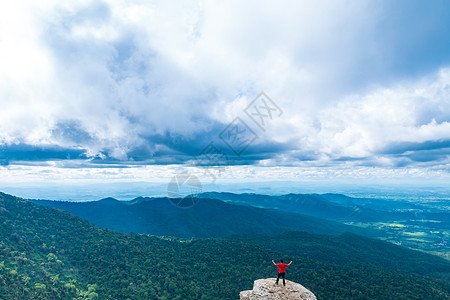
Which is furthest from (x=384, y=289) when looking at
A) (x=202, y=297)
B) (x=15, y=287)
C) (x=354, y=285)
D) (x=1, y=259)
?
(x=1, y=259)

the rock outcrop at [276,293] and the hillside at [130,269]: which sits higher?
the rock outcrop at [276,293]

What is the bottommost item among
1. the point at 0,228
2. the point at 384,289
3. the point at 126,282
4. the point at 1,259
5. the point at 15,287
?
the point at 384,289

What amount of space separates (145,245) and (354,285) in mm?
A: 104569

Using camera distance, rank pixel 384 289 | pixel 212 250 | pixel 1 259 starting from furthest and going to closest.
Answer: pixel 212 250 < pixel 384 289 < pixel 1 259

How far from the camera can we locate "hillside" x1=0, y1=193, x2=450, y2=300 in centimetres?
8706

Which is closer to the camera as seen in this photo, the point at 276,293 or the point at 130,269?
the point at 276,293

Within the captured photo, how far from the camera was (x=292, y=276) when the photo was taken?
109 metres

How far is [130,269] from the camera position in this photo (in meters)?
104

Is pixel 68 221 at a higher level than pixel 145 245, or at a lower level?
higher

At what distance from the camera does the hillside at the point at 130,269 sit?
87.1 metres

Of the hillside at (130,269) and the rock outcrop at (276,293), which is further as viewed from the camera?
the hillside at (130,269)

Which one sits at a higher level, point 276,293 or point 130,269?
point 276,293

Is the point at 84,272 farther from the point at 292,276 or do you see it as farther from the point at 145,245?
the point at 292,276

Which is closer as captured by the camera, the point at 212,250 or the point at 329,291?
the point at 329,291
